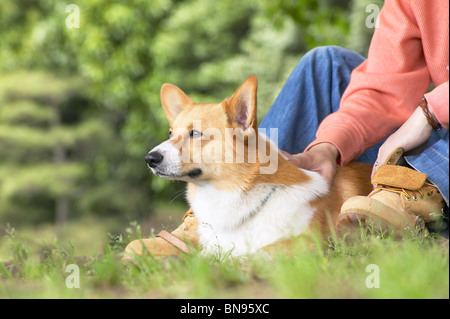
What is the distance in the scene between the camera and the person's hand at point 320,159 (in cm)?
209

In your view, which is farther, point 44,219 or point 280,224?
point 44,219

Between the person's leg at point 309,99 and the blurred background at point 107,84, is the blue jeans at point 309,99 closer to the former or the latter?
the person's leg at point 309,99

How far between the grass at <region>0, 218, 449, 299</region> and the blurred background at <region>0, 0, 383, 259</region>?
6.50 metres

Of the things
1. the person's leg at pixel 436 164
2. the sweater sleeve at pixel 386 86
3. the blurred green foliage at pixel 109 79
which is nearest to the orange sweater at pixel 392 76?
the sweater sleeve at pixel 386 86

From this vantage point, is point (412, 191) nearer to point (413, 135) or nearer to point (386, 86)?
point (413, 135)

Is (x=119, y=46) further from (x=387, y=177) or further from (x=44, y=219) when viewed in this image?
(x=387, y=177)

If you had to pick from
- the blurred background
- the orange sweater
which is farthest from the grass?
the blurred background

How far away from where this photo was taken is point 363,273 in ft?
4.32

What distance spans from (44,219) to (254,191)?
9.20m

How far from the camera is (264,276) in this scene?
4.43ft

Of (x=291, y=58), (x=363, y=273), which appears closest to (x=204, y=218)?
(x=363, y=273)

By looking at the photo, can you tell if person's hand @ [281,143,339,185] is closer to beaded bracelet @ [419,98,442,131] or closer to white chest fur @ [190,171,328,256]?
white chest fur @ [190,171,328,256]

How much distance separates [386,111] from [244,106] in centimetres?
68

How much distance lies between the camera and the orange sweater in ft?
7.07
